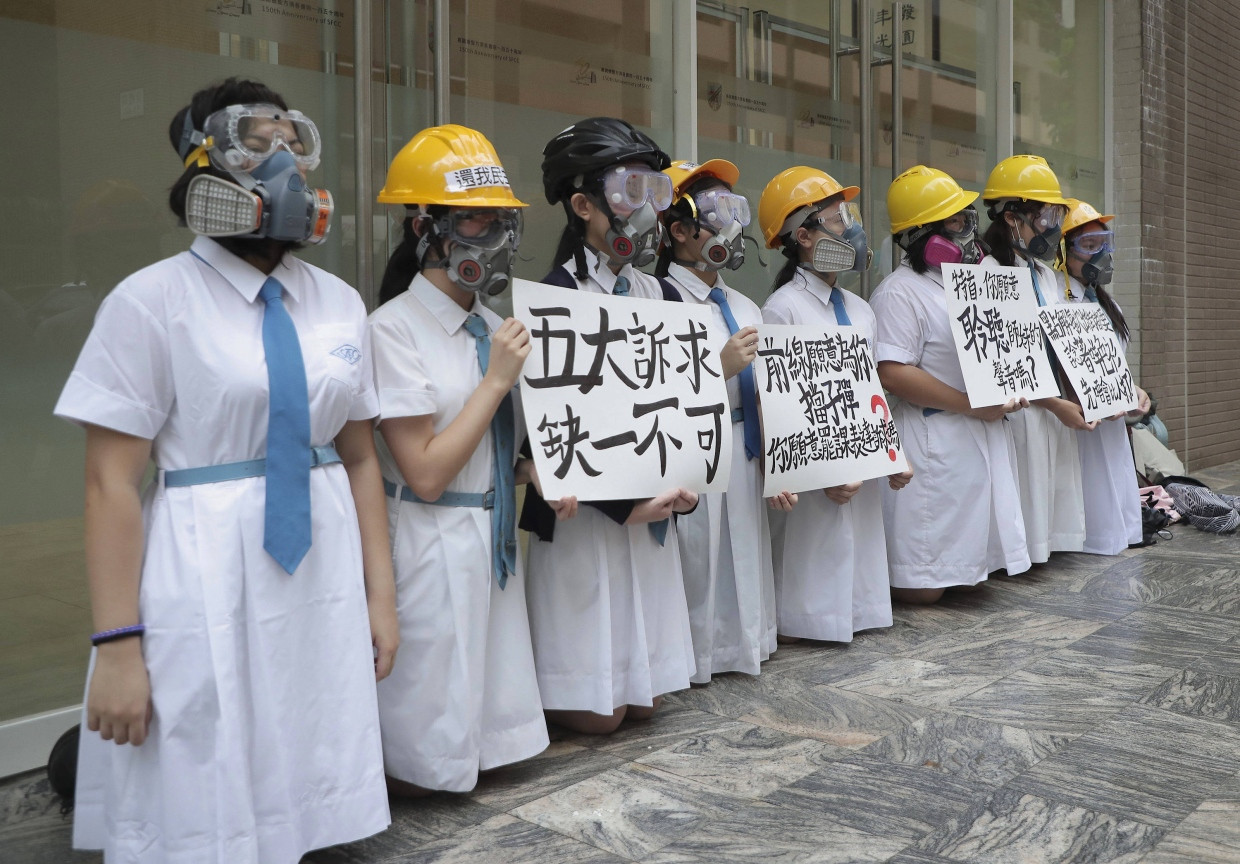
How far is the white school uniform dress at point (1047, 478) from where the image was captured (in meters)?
6.32

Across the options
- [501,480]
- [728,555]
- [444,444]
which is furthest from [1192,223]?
[444,444]

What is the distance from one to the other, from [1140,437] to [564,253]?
590cm

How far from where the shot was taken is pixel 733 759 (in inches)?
148

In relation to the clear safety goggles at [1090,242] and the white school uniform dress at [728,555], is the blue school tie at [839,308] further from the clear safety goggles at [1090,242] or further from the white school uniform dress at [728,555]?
the clear safety goggles at [1090,242]

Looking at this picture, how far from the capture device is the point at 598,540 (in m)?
3.88

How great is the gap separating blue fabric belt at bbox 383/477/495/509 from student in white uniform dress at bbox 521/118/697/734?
1.23ft

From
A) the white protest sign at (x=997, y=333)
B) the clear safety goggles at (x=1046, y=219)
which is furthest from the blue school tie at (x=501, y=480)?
the clear safety goggles at (x=1046, y=219)

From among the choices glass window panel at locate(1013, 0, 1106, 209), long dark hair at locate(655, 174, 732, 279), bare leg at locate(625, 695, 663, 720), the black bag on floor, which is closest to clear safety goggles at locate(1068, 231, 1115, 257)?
glass window panel at locate(1013, 0, 1106, 209)

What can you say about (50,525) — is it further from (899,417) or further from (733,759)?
(899,417)

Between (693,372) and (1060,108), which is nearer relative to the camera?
(693,372)

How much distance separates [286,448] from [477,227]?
951 millimetres

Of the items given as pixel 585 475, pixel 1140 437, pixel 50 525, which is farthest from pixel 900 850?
pixel 1140 437

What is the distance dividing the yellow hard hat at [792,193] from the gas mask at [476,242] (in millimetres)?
1976

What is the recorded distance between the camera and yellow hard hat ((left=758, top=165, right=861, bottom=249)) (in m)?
5.02
